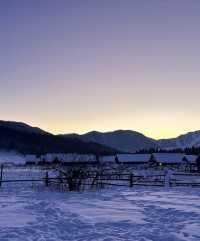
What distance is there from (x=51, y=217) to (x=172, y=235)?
15.2 ft

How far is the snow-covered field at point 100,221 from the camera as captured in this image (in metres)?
11.1

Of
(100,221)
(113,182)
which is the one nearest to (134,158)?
(113,182)

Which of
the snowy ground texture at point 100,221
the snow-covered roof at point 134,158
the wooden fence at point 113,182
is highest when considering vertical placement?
the snow-covered roof at point 134,158

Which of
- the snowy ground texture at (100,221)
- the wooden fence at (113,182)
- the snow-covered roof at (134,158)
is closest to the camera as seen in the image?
the snowy ground texture at (100,221)

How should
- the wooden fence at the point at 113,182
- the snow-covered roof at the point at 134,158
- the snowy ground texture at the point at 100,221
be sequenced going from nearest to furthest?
the snowy ground texture at the point at 100,221 < the wooden fence at the point at 113,182 < the snow-covered roof at the point at 134,158

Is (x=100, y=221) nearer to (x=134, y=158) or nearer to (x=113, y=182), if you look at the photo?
(x=113, y=182)

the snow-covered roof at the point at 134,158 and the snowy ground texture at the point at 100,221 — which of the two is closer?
the snowy ground texture at the point at 100,221

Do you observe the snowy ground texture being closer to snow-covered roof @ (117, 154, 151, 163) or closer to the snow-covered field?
the snow-covered field

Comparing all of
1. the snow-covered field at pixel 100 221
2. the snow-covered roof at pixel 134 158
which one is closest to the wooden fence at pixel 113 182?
the snow-covered field at pixel 100 221

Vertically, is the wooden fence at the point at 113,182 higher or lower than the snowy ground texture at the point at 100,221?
higher

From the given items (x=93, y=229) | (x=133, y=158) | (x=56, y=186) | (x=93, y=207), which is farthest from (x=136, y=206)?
(x=133, y=158)

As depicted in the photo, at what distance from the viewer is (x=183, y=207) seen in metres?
17.3

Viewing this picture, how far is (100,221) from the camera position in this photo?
13.5 m

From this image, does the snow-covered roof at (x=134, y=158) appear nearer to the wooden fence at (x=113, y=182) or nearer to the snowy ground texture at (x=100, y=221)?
the wooden fence at (x=113, y=182)
